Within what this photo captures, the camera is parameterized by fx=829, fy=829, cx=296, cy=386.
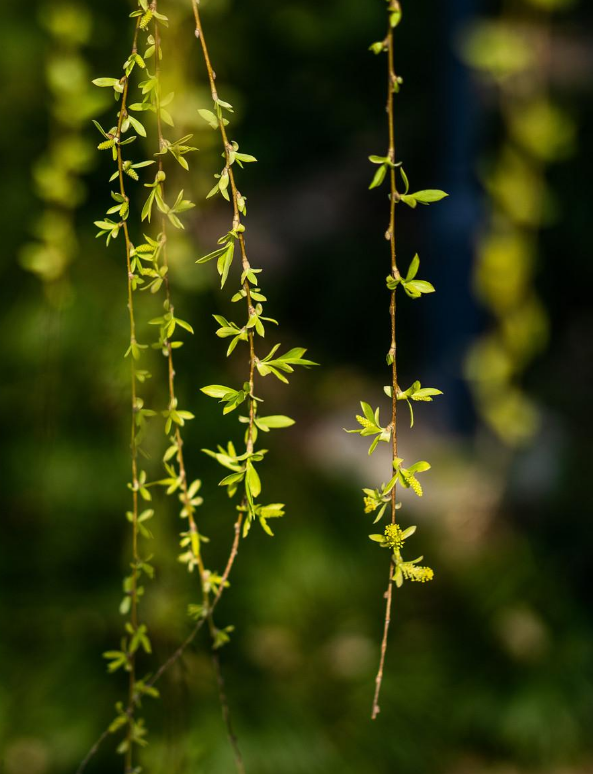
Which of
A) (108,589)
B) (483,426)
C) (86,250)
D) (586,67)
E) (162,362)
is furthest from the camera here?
(586,67)

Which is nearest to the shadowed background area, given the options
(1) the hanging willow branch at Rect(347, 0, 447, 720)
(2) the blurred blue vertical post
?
(2) the blurred blue vertical post

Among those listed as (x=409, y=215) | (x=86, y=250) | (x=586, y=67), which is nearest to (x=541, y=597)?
(x=86, y=250)

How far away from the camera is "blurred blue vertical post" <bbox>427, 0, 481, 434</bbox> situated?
1.85m

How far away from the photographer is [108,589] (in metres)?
1.60

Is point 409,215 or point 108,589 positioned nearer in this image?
point 108,589

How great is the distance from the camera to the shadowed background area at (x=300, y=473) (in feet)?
4.52

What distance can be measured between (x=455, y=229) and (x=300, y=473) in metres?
0.68

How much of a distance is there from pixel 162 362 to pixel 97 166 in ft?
2.52

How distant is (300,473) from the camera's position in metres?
1.94

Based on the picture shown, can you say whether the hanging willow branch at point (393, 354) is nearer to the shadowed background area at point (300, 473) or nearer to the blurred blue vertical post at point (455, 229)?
the shadowed background area at point (300, 473)

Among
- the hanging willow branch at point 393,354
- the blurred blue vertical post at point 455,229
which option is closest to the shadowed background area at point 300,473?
the blurred blue vertical post at point 455,229

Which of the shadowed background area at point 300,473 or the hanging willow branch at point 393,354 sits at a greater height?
the hanging willow branch at point 393,354

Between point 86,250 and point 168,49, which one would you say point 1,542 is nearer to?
point 86,250

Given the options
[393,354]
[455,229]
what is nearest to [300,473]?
[455,229]
